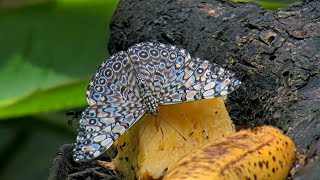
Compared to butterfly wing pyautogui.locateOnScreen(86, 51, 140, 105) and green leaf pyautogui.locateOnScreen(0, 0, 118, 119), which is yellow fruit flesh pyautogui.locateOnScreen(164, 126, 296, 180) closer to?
butterfly wing pyautogui.locateOnScreen(86, 51, 140, 105)

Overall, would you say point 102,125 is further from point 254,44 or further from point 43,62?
point 43,62

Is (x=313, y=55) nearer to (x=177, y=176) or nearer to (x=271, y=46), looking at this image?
(x=271, y=46)

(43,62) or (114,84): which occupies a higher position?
(114,84)

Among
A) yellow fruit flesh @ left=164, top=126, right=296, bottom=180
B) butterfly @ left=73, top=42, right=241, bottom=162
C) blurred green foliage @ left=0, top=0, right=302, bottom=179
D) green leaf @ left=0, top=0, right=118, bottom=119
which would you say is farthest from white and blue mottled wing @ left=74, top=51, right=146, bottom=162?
green leaf @ left=0, top=0, right=118, bottom=119

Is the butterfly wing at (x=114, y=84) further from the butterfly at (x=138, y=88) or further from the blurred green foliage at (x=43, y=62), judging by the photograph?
the blurred green foliage at (x=43, y=62)

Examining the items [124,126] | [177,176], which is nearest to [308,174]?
[177,176]

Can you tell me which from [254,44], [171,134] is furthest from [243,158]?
[254,44]
